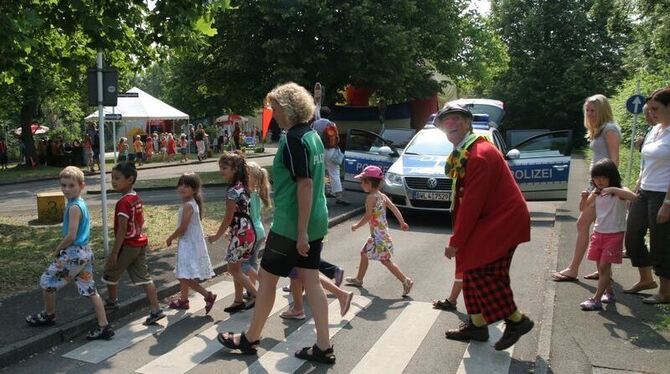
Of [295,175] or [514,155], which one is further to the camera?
[514,155]

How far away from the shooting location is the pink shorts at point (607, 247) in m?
5.77

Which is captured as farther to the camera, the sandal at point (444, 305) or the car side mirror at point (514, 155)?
the car side mirror at point (514, 155)

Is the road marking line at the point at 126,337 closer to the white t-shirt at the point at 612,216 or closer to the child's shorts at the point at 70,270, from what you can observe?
the child's shorts at the point at 70,270

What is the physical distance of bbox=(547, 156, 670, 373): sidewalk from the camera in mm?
4512

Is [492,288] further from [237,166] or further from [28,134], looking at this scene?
[28,134]

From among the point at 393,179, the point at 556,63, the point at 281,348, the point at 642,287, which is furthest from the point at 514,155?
the point at 556,63

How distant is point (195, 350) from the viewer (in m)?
4.98

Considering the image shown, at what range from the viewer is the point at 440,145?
11961 mm

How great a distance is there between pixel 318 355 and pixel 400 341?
882mm

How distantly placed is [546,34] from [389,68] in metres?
31.8

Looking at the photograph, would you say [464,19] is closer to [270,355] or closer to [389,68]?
[389,68]

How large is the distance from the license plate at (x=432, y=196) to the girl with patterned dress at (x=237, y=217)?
17.9 feet

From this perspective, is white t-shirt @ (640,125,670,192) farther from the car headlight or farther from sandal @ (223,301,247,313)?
the car headlight

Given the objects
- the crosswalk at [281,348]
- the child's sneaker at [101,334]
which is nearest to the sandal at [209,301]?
the crosswalk at [281,348]
